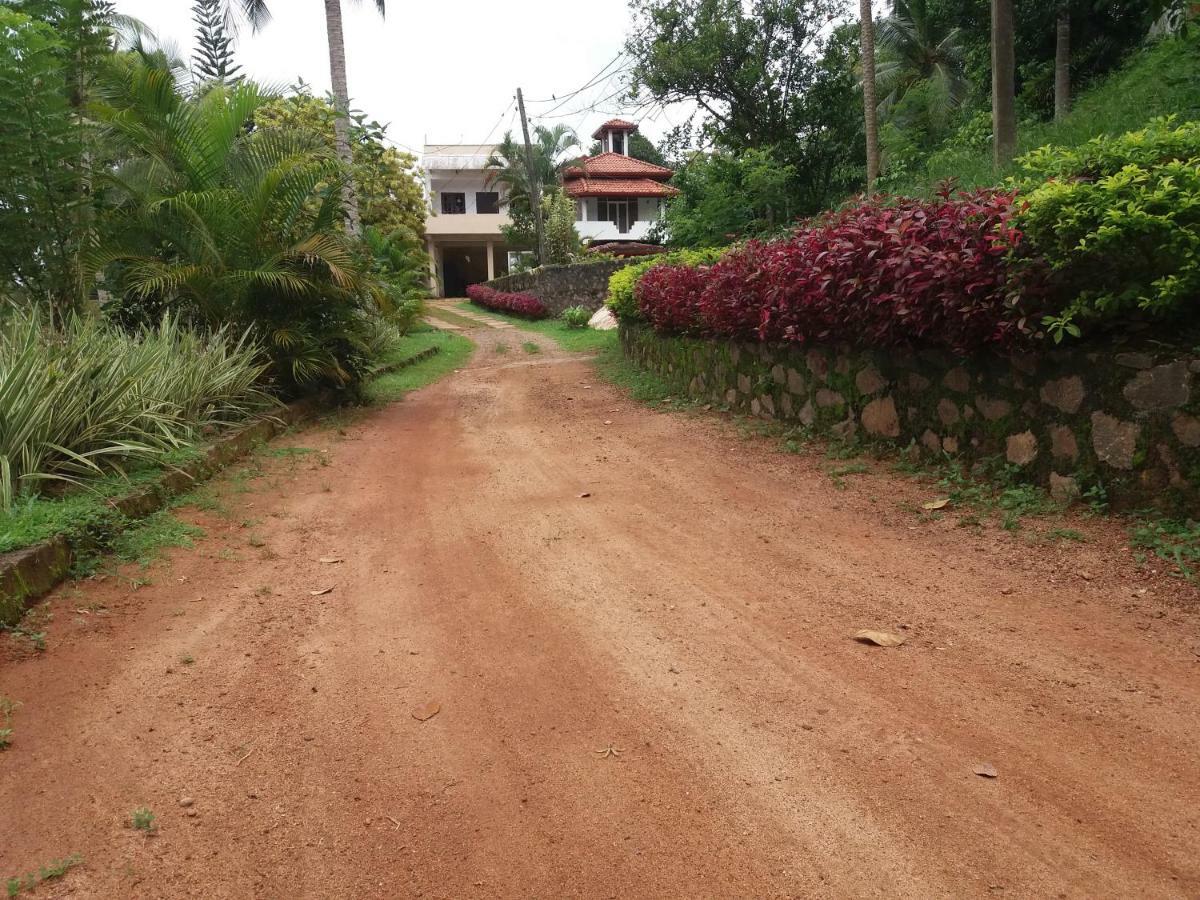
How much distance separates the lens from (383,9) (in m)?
17.7

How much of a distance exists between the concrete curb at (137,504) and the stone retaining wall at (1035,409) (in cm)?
481

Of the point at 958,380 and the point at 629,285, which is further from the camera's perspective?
the point at 629,285

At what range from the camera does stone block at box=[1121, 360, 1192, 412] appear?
13.6 ft

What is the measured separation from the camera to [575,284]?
30.3m

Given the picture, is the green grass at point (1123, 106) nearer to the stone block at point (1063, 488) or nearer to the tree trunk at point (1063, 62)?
the tree trunk at point (1063, 62)

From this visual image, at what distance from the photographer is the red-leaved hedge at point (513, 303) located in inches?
1155

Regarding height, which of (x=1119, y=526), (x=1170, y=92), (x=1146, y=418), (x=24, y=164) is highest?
(x=1170, y=92)

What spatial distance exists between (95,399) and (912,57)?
30452mm

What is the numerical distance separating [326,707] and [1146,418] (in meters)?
4.10

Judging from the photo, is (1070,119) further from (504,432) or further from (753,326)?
(504,432)

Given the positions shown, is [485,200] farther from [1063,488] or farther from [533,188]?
[1063,488]

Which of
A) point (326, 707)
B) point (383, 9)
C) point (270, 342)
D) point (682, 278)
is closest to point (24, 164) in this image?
point (270, 342)

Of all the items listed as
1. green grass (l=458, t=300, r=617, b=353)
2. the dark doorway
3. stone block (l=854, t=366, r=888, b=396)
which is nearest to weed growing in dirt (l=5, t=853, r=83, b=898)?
stone block (l=854, t=366, r=888, b=396)

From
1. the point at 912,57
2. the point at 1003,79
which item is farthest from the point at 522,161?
the point at 1003,79
